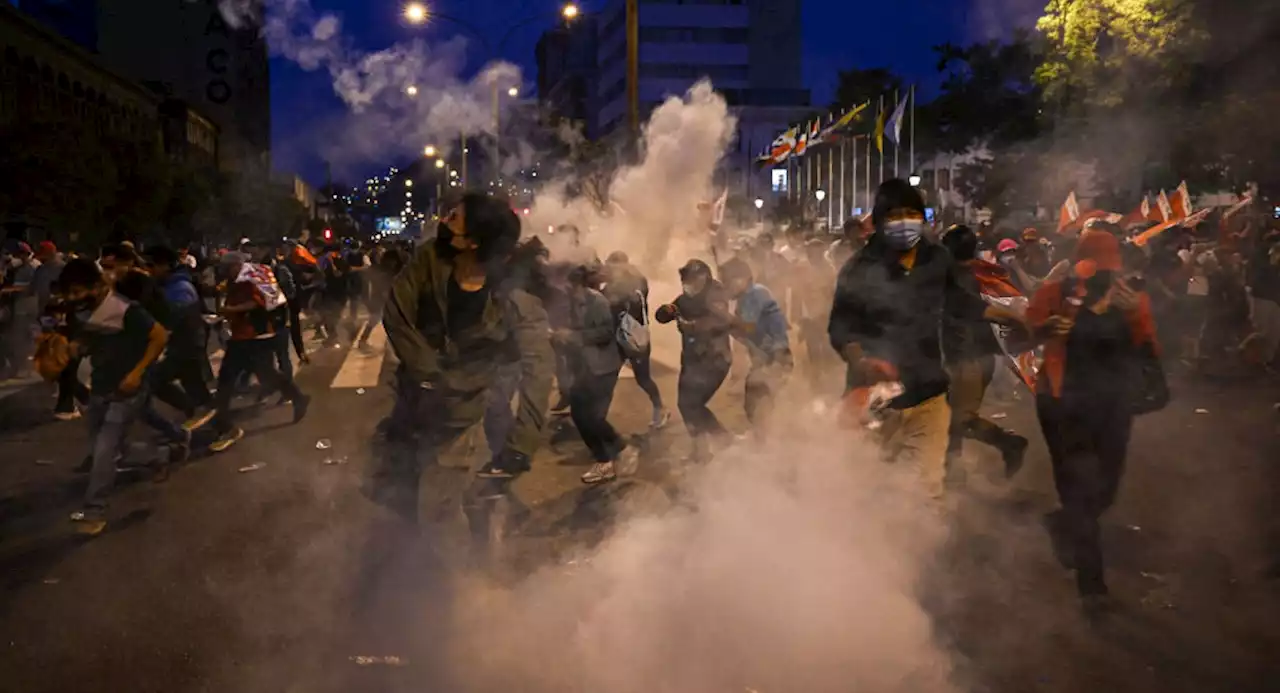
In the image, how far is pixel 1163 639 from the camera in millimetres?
4145

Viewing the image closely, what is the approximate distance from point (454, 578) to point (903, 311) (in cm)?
220

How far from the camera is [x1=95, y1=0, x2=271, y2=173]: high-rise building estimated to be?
5378 cm

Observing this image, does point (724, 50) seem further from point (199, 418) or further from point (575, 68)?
point (199, 418)

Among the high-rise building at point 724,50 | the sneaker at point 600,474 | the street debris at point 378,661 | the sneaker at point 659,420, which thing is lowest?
the street debris at point 378,661

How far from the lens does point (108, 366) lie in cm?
597

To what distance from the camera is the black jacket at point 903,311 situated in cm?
502

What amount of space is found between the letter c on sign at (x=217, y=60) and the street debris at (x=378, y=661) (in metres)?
70.6

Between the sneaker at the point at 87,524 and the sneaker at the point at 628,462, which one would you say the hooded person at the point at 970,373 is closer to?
the sneaker at the point at 628,462

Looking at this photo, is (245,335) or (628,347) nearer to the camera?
(628,347)

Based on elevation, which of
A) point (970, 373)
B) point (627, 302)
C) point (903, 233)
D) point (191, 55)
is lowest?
point (970, 373)

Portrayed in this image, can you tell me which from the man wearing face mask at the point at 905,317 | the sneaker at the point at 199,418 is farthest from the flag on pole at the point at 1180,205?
the sneaker at the point at 199,418

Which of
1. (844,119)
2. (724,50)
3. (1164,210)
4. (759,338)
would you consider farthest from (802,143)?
(724,50)

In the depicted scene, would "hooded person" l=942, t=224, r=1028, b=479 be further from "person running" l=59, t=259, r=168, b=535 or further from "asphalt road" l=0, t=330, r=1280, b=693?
"person running" l=59, t=259, r=168, b=535

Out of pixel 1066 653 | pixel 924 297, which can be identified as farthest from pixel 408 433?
pixel 1066 653
